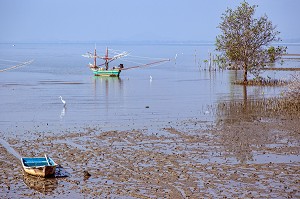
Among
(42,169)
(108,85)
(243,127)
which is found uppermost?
(108,85)

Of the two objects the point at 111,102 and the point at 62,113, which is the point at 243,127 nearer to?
the point at 62,113

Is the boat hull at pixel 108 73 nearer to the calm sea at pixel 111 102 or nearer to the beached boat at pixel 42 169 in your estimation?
the calm sea at pixel 111 102

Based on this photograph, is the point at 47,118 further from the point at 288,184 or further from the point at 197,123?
the point at 288,184

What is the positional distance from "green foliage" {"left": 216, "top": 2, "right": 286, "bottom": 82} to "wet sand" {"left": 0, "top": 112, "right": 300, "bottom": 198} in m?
28.7

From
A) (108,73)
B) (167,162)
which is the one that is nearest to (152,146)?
(167,162)

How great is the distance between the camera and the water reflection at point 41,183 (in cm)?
2045

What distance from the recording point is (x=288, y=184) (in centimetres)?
2039

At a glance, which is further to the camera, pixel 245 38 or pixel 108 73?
pixel 108 73

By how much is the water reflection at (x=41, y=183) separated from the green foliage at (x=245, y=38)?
43.1 meters

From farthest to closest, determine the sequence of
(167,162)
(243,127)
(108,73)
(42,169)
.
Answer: (108,73)
(243,127)
(167,162)
(42,169)

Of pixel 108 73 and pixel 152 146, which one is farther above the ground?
pixel 108 73

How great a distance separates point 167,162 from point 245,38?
4054 cm

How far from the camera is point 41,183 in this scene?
21.2 m

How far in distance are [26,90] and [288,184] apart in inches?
1779
